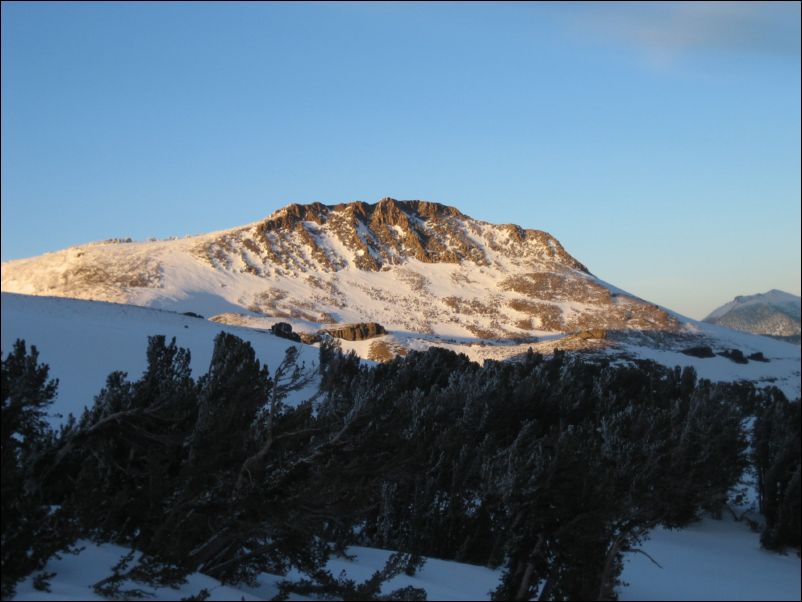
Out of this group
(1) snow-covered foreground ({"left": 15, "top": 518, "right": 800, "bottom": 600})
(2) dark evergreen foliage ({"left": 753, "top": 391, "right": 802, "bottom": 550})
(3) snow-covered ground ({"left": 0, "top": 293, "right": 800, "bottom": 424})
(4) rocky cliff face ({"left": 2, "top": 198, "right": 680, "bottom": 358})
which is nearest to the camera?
(1) snow-covered foreground ({"left": 15, "top": 518, "right": 800, "bottom": 600})

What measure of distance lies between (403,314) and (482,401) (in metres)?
73.4

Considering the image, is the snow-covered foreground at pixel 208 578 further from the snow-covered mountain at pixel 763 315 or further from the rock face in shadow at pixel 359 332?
the snow-covered mountain at pixel 763 315

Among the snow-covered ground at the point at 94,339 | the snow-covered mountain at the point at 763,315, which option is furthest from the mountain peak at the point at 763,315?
the snow-covered ground at the point at 94,339

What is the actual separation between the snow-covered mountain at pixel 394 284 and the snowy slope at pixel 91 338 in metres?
23.5

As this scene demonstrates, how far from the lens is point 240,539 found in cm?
1080

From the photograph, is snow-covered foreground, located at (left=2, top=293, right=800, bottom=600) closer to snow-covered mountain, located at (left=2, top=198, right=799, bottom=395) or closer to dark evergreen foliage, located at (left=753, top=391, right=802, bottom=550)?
dark evergreen foliage, located at (left=753, top=391, right=802, bottom=550)

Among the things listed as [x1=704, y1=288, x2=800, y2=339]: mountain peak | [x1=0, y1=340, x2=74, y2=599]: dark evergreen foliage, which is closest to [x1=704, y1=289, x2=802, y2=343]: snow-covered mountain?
[x1=704, y1=288, x2=800, y2=339]: mountain peak

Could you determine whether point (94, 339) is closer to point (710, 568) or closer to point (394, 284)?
point (710, 568)

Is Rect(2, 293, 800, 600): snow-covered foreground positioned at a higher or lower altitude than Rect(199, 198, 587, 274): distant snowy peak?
lower

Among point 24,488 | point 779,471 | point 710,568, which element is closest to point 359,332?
point 779,471

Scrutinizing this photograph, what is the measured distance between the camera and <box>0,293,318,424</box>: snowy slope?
29417 mm

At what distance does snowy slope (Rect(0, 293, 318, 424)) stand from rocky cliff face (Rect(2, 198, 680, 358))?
3435 centimetres

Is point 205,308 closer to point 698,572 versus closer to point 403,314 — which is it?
point 403,314

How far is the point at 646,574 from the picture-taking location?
20.3 m
